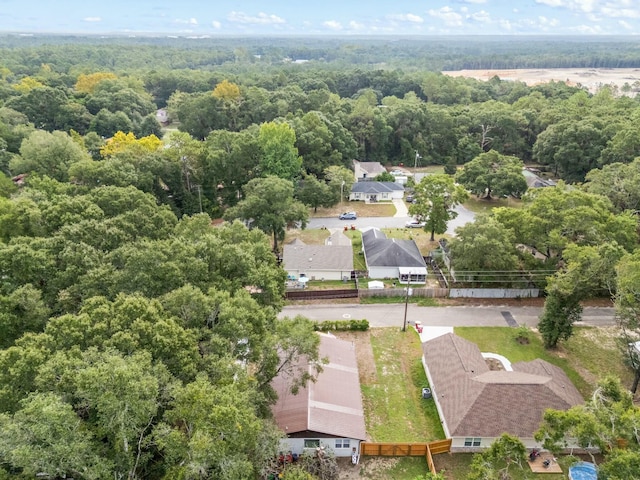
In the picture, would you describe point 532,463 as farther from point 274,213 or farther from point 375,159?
point 375,159

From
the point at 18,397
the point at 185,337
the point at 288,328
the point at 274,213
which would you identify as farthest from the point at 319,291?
the point at 18,397

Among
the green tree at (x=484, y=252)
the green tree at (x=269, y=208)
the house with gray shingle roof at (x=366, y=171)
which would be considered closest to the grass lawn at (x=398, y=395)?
the green tree at (x=484, y=252)

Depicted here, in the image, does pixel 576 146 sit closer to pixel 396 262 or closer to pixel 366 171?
pixel 366 171

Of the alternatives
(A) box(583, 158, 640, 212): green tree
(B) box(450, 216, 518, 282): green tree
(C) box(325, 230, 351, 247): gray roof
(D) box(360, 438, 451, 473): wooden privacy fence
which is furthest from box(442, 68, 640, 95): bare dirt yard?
(D) box(360, 438, 451, 473): wooden privacy fence

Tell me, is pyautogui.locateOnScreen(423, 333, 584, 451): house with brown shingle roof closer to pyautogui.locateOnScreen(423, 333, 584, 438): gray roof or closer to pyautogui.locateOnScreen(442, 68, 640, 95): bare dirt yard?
pyautogui.locateOnScreen(423, 333, 584, 438): gray roof

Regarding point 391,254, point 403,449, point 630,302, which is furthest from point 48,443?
point 391,254
